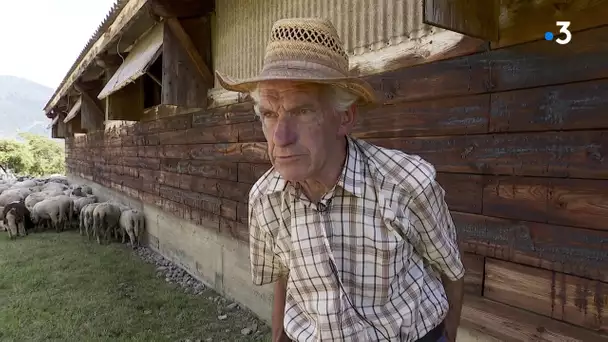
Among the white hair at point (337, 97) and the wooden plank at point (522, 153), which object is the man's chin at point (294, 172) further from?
the wooden plank at point (522, 153)

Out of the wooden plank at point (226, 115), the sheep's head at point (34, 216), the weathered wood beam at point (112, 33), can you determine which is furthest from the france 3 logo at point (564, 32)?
the sheep's head at point (34, 216)

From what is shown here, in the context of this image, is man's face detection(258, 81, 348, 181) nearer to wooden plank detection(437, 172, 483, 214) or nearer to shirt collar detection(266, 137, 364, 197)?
shirt collar detection(266, 137, 364, 197)

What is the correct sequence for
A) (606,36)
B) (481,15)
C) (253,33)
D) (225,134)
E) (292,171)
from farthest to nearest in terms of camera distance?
(225,134), (253,33), (481,15), (606,36), (292,171)

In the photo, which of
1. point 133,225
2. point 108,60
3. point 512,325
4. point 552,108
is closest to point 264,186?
point 552,108

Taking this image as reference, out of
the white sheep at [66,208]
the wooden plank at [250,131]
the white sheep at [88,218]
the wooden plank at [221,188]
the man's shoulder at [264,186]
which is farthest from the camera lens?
the white sheep at [66,208]

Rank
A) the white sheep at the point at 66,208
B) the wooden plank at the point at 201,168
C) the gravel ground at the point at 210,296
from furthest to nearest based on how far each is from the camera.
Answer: the white sheep at the point at 66,208
the wooden plank at the point at 201,168
the gravel ground at the point at 210,296

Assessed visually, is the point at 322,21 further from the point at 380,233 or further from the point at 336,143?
the point at 380,233

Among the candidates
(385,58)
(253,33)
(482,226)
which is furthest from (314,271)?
(253,33)

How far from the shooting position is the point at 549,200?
6.79ft

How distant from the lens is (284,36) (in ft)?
4.59

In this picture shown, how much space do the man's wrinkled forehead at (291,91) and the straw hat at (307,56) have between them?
0.05 meters

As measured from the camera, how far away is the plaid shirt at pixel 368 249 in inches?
54.5

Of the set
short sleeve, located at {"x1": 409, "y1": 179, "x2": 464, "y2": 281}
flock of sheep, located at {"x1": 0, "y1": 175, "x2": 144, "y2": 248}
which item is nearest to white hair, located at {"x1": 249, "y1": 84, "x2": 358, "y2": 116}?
short sleeve, located at {"x1": 409, "y1": 179, "x2": 464, "y2": 281}

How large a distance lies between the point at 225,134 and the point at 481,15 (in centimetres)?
363
